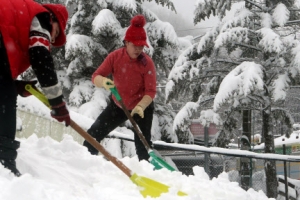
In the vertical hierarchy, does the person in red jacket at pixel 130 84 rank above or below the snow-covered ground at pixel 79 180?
above

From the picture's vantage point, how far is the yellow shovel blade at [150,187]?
272 cm

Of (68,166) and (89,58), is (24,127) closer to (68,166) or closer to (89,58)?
(68,166)

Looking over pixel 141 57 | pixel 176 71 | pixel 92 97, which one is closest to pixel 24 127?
pixel 141 57

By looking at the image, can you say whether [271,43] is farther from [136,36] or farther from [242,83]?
[136,36]

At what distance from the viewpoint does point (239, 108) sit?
1019 centimetres

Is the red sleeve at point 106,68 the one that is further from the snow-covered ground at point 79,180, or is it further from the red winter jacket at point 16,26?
the red winter jacket at point 16,26

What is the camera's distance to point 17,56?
257 cm

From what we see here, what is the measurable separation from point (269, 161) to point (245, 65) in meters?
2.74

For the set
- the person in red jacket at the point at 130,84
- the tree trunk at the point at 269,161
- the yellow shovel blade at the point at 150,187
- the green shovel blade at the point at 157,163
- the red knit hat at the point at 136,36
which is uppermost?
the red knit hat at the point at 136,36

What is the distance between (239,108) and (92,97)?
13.4ft

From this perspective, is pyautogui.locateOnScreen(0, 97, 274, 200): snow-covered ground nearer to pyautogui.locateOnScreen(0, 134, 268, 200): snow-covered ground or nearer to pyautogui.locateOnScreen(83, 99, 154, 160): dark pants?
pyautogui.locateOnScreen(0, 134, 268, 200): snow-covered ground

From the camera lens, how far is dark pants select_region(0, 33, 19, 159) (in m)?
2.52

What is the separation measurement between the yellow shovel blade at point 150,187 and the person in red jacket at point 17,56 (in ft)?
2.57

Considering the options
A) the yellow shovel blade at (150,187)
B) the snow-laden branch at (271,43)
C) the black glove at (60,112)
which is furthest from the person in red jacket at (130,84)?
the snow-laden branch at (271,43)
